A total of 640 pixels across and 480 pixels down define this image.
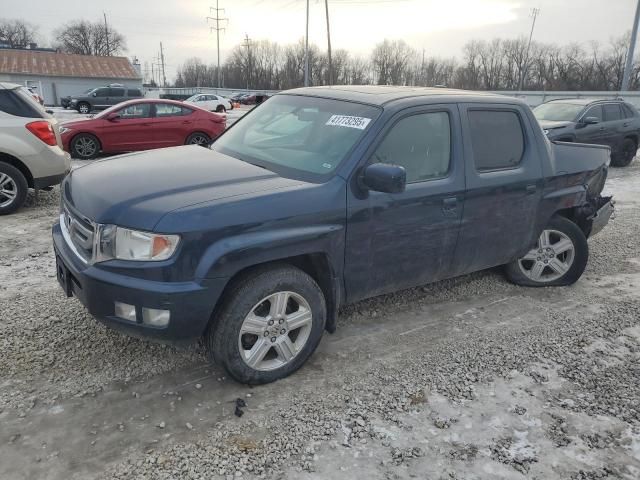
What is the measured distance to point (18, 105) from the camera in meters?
6.69

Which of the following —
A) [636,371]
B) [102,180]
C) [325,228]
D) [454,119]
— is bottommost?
[636,371]

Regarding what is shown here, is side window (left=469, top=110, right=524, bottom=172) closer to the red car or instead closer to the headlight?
the headlight

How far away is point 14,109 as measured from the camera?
262 inches

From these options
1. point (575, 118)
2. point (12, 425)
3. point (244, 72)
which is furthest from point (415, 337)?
point (244, 72)

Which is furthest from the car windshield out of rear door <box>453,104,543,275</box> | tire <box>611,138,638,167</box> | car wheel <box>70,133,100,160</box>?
car wheel <box>70,133,100,160</box>

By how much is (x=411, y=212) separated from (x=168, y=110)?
33.9ft

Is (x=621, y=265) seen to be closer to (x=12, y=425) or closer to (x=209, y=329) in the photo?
(x=209, y=329)

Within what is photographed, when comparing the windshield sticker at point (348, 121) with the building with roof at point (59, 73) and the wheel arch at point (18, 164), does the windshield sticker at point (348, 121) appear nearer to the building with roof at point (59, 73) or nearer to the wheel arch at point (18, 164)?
the wheel arch at point (18, 164)

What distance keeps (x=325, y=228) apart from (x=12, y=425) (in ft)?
6.76

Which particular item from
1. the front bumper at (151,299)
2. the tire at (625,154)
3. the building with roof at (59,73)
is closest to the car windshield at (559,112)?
the tire at (625,154)

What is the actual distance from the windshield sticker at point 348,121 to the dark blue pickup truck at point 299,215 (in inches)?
0.4

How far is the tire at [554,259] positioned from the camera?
16.0 feet

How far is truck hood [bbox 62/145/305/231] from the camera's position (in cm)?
283

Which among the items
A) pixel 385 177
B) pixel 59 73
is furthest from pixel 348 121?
pixel 59 73
